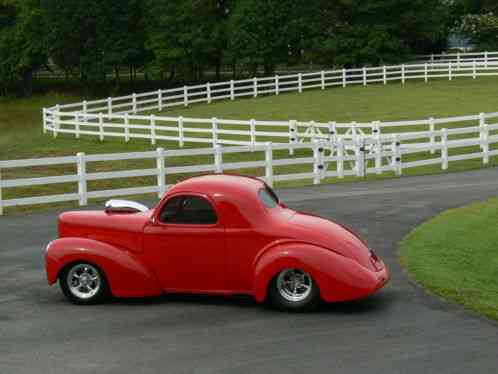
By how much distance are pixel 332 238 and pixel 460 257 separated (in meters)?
3.80

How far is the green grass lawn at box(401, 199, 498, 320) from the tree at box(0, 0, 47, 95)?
6358 cm

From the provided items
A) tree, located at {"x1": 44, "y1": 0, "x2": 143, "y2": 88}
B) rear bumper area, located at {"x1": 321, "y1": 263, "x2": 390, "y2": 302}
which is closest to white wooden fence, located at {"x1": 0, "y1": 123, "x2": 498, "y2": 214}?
rear bumper area, located at {"x1": 321, "y1": 263, "x2": 390, "y2": 302}

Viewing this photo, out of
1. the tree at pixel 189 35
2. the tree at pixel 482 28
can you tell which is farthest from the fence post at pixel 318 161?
the tree at pixel 482 28

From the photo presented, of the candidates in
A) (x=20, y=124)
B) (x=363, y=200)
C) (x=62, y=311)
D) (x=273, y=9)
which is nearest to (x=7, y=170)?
(x=363, y=200)

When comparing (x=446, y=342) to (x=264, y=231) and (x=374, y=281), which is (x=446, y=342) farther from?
(x=264, y=231)

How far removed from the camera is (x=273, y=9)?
6844 cm

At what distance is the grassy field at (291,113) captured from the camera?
2884 centimetres

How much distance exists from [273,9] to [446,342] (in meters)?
60.0

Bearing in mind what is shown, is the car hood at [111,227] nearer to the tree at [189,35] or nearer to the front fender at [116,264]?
the front fender at [116,264]

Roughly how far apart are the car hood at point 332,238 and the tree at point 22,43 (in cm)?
6858

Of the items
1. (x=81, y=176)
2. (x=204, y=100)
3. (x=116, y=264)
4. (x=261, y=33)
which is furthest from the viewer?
(x=261, y=33)

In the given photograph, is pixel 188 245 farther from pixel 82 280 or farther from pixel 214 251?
pixel 82 280

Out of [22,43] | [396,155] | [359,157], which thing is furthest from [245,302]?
[22,43]

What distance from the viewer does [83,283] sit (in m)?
11.8
